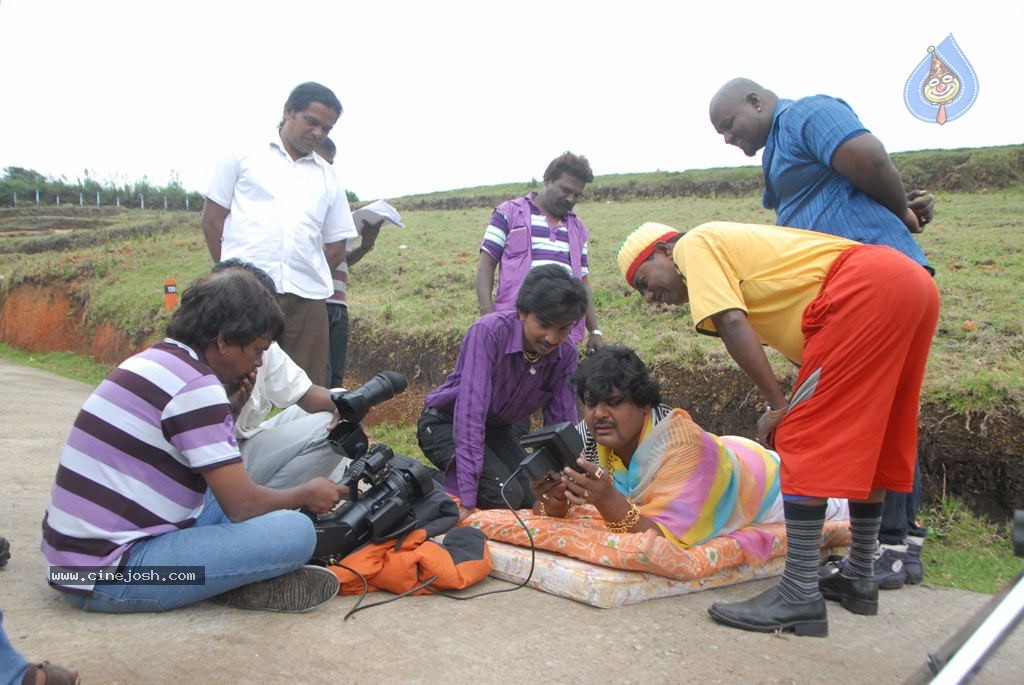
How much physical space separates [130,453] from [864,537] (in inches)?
94.1

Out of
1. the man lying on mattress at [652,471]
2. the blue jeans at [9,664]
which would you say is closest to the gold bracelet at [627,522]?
the man lying on mattress at [652,471]

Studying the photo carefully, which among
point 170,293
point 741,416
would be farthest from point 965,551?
point 170,293

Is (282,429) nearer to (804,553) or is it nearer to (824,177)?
(804,553)

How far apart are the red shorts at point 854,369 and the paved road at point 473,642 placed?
1.68ft

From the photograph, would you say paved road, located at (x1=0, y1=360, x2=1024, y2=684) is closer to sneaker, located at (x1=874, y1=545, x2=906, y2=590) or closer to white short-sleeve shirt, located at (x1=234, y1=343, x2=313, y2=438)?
sneaker, located at (x1=874, y1=545, x2=906, y2=590)

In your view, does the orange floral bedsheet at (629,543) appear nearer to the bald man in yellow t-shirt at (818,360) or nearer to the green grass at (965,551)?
the bald man in yellow t-shirt at (818,360)

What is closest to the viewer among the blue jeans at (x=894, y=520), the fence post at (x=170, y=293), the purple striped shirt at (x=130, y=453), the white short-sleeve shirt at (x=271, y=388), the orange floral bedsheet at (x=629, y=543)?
the purple striped shirt at (x=130, y=453)

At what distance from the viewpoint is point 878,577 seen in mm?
3158

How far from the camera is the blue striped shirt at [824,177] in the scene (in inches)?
112

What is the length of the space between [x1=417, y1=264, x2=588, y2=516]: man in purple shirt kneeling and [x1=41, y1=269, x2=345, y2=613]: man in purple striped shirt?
1.20m

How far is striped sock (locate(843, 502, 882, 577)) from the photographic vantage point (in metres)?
2.88

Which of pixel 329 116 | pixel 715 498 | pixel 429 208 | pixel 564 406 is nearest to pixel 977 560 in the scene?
pixel 715 498

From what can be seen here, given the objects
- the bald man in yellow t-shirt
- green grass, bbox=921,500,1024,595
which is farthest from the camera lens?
green grass, bbox=921,500,1024,595

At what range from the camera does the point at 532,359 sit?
4.01 meters
